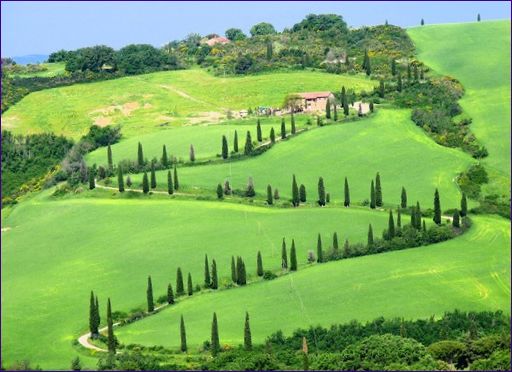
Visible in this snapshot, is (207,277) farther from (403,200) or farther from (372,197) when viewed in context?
(403,200)

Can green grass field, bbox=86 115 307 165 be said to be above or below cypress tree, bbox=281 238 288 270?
above

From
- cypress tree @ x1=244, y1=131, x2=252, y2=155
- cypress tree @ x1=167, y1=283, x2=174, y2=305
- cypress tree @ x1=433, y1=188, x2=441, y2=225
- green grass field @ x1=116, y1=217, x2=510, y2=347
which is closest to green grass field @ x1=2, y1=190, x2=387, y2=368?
cypress tree @ x1=167, y1=283, x2=174, y2=305

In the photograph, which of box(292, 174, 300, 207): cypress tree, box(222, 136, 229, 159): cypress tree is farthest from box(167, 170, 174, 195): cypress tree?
box(292, 174, 300, 207): cypress tree

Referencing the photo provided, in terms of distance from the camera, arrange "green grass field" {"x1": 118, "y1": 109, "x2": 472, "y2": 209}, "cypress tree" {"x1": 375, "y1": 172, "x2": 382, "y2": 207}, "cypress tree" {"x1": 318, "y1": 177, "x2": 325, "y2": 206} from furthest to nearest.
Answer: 1. "green grass field" {"x1": 118, "y1": 109, "x2": 472, "y2": 209}
2. "cypress tree" {"x1": 318, "y1": 177, "x2": 325, "y2": 206}
3. "cypress tree" {"x1": 375, "y1": 172, "x2": 382, "y2": 207}

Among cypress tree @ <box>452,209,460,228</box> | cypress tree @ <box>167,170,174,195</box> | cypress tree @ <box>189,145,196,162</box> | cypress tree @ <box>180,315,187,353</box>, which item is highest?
cypress tree @ <box>189,145,196,162</box>

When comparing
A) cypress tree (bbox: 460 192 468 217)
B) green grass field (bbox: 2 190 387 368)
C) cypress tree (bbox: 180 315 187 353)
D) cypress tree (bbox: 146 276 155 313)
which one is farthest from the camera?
cypress tree (bbox: 460 192 468 217)

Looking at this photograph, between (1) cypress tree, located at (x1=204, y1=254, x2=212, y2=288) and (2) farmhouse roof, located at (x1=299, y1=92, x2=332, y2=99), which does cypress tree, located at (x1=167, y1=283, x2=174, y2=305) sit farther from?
(2) farmhouse roof, located at (x1=299, y1=92, x2=332, y2=99)

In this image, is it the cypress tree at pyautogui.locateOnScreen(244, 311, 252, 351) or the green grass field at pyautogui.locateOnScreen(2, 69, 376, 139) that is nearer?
the cypress tree at pyautogui.locateOnScreen(244, 311, 252, 351)
